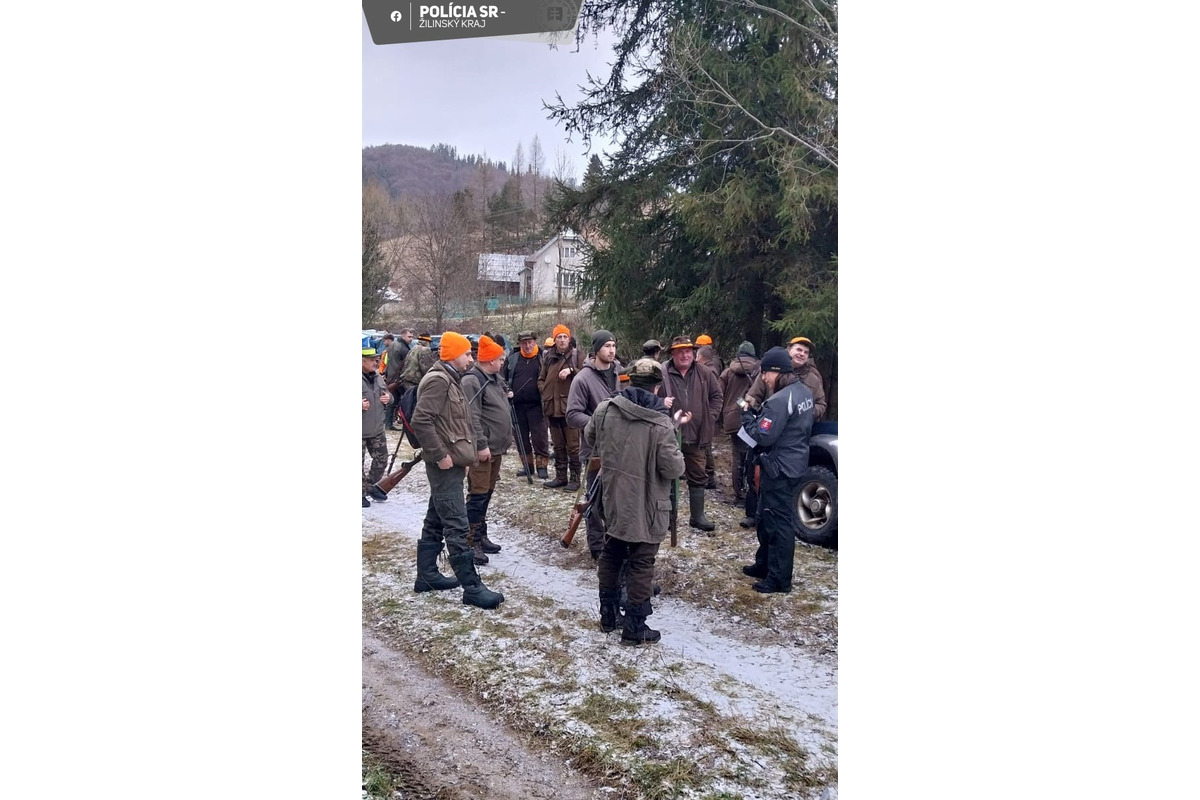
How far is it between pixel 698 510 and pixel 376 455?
2.31 meters

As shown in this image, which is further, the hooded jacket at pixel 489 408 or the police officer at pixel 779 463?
the hooded jacket at pixel 489 408

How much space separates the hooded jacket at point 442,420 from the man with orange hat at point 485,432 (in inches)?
8.1

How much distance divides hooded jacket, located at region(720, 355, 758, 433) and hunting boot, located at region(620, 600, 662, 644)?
4.33ft

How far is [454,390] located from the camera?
4.81 meters

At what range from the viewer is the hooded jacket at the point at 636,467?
4.27 m

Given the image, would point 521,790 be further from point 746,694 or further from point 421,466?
point 421,466

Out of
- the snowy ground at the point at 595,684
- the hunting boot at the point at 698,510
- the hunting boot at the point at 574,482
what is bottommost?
the snowy ground at the point at 595,684

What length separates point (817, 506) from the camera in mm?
4227

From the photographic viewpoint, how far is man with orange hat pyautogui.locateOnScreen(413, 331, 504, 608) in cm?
432

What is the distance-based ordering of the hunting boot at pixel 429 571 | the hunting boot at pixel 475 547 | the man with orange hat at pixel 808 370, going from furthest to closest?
the hunting boot at pixel 475 547 < the hunting boot at pixel 429 571 < the man with orange hat at pixel 808 370

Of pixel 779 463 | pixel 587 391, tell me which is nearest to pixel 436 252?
pixel 587 391
